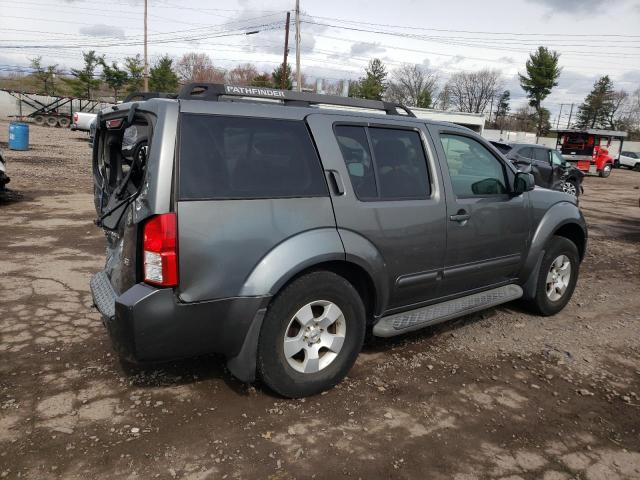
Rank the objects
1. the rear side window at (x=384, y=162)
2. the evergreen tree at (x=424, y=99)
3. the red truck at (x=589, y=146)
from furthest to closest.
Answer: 1. the evergreen tree at (x=424, y=99)
2. the red truck at (x=589, y=146)
3. the rear side window at (x=384, y=162)

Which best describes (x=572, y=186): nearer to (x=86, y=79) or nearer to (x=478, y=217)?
(x=478, y=217)

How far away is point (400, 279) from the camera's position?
354cm

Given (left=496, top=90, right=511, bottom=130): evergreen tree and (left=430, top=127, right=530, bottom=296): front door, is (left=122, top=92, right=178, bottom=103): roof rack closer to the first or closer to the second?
(left=430, top=127, right=530, bottom=296): front door

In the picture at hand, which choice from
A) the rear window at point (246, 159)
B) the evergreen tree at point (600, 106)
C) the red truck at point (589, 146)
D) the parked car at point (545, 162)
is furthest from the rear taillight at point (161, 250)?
the evergreen tree at point (600, 106)

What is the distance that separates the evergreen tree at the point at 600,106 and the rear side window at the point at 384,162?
260ft

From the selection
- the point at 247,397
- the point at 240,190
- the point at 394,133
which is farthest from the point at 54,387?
the point at 394,133

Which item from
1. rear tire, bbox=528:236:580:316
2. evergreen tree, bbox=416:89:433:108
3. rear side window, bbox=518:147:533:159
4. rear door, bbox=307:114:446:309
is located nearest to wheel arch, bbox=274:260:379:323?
rear door, bbox=307:114:446:309

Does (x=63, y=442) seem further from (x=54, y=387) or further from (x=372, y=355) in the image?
(x=372, y=355)

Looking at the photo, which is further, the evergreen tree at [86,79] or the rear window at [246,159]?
the evergreen tree at [86,79]

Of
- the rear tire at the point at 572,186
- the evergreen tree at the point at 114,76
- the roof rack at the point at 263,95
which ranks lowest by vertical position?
the rear tire at the point at 572,186

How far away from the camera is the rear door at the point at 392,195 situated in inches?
128

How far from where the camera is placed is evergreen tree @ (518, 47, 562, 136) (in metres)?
56.8

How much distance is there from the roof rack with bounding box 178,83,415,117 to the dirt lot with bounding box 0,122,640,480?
74.5 inches

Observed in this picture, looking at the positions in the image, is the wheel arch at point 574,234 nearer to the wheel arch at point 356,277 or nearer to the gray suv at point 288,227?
the gray suv at point 288,227
